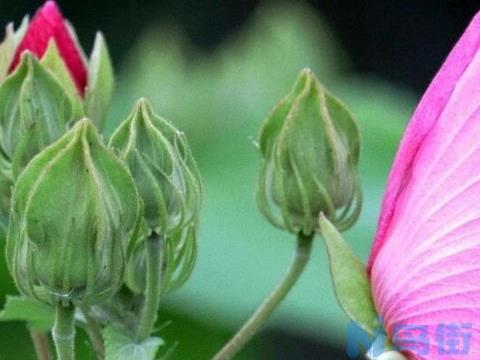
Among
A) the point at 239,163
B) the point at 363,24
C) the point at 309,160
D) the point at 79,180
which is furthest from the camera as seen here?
the point at 363,24

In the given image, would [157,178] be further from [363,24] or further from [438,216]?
[363,24]

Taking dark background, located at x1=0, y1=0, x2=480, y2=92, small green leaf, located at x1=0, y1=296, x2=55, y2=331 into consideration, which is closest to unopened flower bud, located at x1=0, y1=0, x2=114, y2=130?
small green leaf, located at x1=0, y1=296, x2=55, y2=331

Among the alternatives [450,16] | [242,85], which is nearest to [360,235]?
[242,85]

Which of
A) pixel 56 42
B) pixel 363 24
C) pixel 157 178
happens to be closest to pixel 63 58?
pixel 56 42

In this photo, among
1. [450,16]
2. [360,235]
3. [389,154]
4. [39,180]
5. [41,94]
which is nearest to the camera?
[39,180]

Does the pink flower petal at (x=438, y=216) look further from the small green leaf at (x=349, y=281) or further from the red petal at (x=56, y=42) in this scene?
the red petal at (x=56, y=42)

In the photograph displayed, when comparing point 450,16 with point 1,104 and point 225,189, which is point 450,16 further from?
point 1,104
